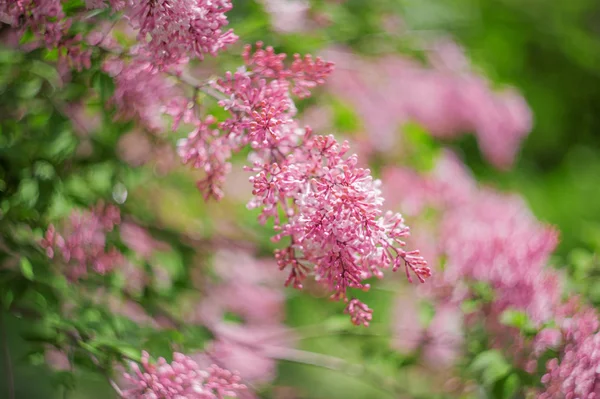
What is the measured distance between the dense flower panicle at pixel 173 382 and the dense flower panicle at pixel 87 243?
0.38 meters

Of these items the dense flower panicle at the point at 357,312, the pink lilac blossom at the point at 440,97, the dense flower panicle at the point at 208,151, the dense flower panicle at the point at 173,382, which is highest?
the dense flower panicle at the point at 208,151

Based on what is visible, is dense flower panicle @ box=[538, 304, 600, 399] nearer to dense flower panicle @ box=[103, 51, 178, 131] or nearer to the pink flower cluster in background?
the pink flower cluster in background

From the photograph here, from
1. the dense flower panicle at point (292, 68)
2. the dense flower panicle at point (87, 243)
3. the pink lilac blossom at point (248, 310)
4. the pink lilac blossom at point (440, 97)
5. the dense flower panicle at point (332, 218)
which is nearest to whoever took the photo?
the dense flower panicle at point (332, 218)

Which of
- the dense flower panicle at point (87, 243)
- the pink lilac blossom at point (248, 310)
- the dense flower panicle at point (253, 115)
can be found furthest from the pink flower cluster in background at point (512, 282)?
the dense flower panicle at point (87, 243)

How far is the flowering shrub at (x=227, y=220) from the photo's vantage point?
90cm

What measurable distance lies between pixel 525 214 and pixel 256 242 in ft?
2.77

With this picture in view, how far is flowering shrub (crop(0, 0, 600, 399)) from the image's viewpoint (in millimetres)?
896

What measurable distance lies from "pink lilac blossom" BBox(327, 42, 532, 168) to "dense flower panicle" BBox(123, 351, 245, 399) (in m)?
1.53

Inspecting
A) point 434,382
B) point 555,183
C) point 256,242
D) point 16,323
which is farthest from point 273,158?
point 555,183

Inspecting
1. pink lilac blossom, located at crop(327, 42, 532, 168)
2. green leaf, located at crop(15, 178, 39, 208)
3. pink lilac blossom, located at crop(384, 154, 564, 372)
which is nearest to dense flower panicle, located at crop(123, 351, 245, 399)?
green leaf, located at crop(15, 178, 39, 208)

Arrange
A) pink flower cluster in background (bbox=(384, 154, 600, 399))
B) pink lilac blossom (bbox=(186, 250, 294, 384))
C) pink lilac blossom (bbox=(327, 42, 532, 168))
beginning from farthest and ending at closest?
pink lilac blossom (bbox=(327, 42, 532, 168)), pink lilac blossom (bbox=(186, 250, 294, 384)), pink flower cluster in background (bbox=(384, 154, 600, 399))

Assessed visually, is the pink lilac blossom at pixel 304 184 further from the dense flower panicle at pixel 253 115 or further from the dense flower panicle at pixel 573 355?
the dense flower panicle at pixel 573 355

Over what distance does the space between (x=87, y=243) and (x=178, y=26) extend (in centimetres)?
61

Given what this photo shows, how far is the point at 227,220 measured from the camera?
2094mm
